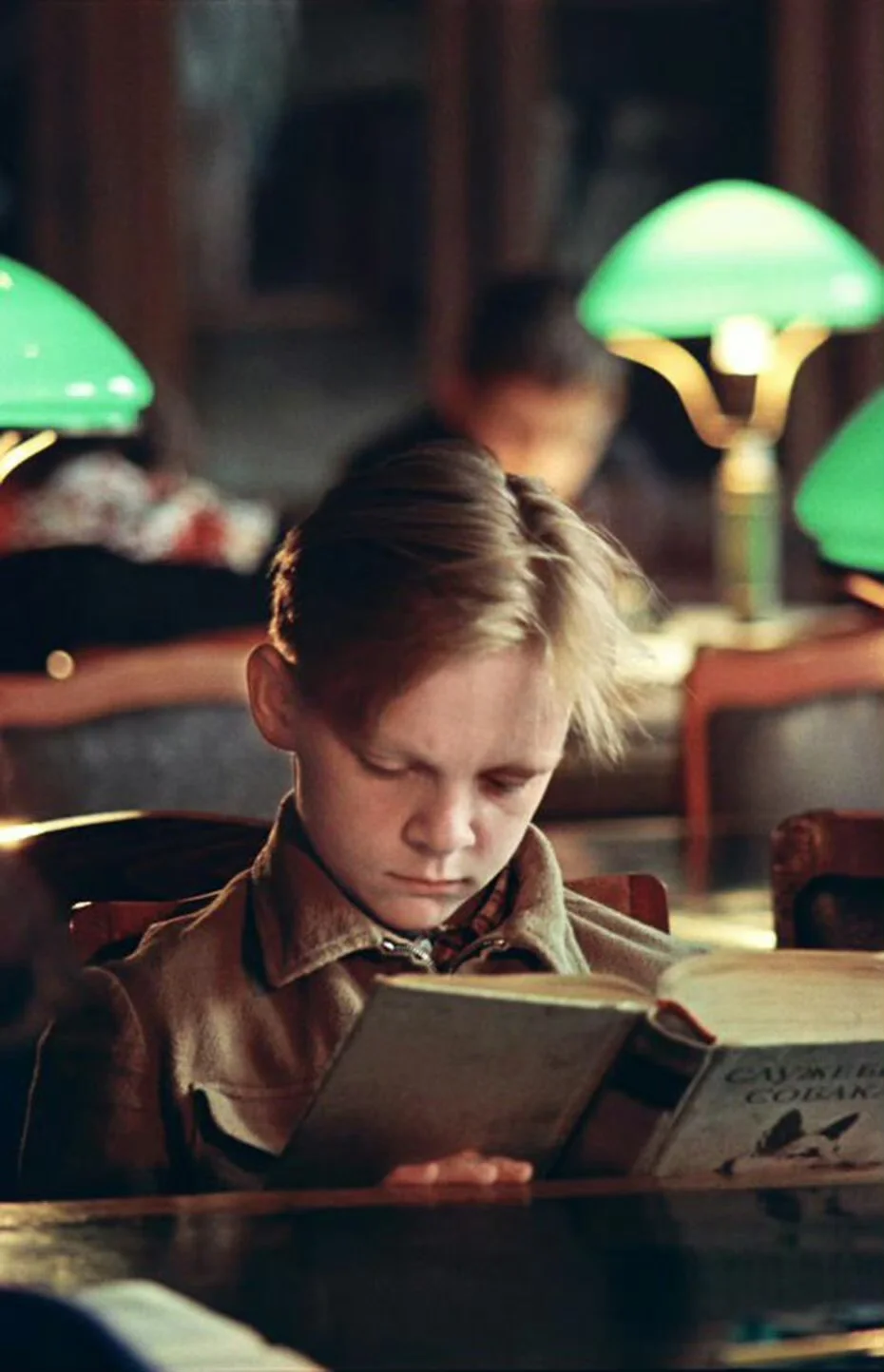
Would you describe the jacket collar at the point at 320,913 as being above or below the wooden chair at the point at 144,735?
above

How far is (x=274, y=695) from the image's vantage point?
60.4 inches

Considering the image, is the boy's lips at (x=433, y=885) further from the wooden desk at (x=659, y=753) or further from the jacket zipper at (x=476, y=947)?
the wooden desk at (x=659, y=753)

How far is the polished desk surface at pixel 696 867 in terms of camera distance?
102 inches

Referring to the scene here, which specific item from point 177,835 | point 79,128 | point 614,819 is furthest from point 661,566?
point 177,835

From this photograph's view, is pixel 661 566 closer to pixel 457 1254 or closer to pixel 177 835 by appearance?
pixel 177 835

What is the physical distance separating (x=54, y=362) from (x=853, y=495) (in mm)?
638

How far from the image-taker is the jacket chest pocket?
1.51m

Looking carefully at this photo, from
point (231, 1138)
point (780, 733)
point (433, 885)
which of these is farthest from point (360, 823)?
point (780, 733)

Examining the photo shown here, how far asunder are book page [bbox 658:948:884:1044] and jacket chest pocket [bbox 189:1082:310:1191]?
0.94 ft

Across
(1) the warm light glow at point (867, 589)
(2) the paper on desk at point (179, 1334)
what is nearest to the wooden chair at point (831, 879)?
(1) the warm light glow at point (867, 589)

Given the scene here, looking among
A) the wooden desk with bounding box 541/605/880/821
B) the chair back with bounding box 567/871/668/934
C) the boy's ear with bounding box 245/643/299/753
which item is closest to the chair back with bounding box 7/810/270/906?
the chair back with bounding box 567/871/668/934

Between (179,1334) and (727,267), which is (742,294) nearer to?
(727,267)

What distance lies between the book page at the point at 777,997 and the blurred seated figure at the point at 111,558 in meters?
1.55

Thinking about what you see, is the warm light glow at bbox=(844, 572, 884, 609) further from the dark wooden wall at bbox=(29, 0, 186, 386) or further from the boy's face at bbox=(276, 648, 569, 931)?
the dark wooden wall at bbox=(29, 0, 186, 386)
